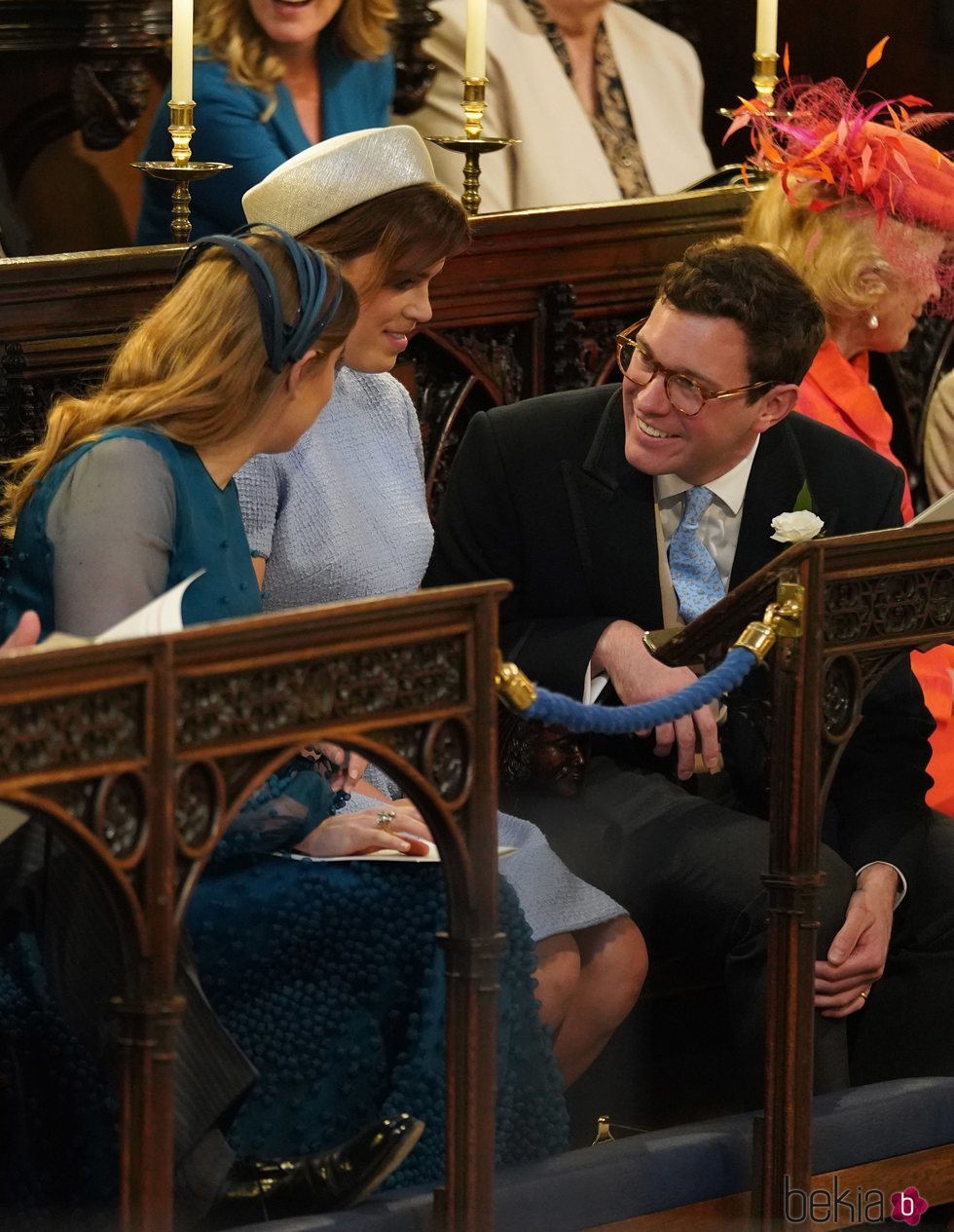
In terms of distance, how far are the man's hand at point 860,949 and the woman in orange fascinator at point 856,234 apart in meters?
1.06

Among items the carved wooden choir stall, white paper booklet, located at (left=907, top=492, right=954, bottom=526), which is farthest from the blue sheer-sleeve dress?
white paper booklet, located at (left=907, top=492, right=954, bottom=526)

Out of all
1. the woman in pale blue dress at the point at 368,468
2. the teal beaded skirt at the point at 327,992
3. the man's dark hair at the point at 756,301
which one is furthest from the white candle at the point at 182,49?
the teal beaded skirt at the point at 327,992

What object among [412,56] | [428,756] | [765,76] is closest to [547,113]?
[412,56]

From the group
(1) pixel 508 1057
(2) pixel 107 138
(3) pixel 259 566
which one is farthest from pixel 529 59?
(1) pixel 508 1057

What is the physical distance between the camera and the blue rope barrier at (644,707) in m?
2.78

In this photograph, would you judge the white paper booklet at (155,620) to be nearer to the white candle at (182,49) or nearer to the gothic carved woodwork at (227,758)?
the gothic carved woodwork at (227,758)

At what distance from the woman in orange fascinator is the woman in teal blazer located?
939 millimetres

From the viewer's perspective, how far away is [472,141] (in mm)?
4523

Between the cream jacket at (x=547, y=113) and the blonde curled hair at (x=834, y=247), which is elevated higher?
the cream jacket at (x=547, y=113)

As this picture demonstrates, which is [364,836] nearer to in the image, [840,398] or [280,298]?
[280,298]

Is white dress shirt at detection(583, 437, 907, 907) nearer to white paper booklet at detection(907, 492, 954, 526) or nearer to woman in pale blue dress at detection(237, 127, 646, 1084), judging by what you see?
woman in pale blue dress at detection(237, 127, 646, 1084)

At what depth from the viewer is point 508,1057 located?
3.00 m

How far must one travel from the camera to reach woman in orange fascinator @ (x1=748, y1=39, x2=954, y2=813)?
4.49 metres

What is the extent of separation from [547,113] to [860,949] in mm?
2976
